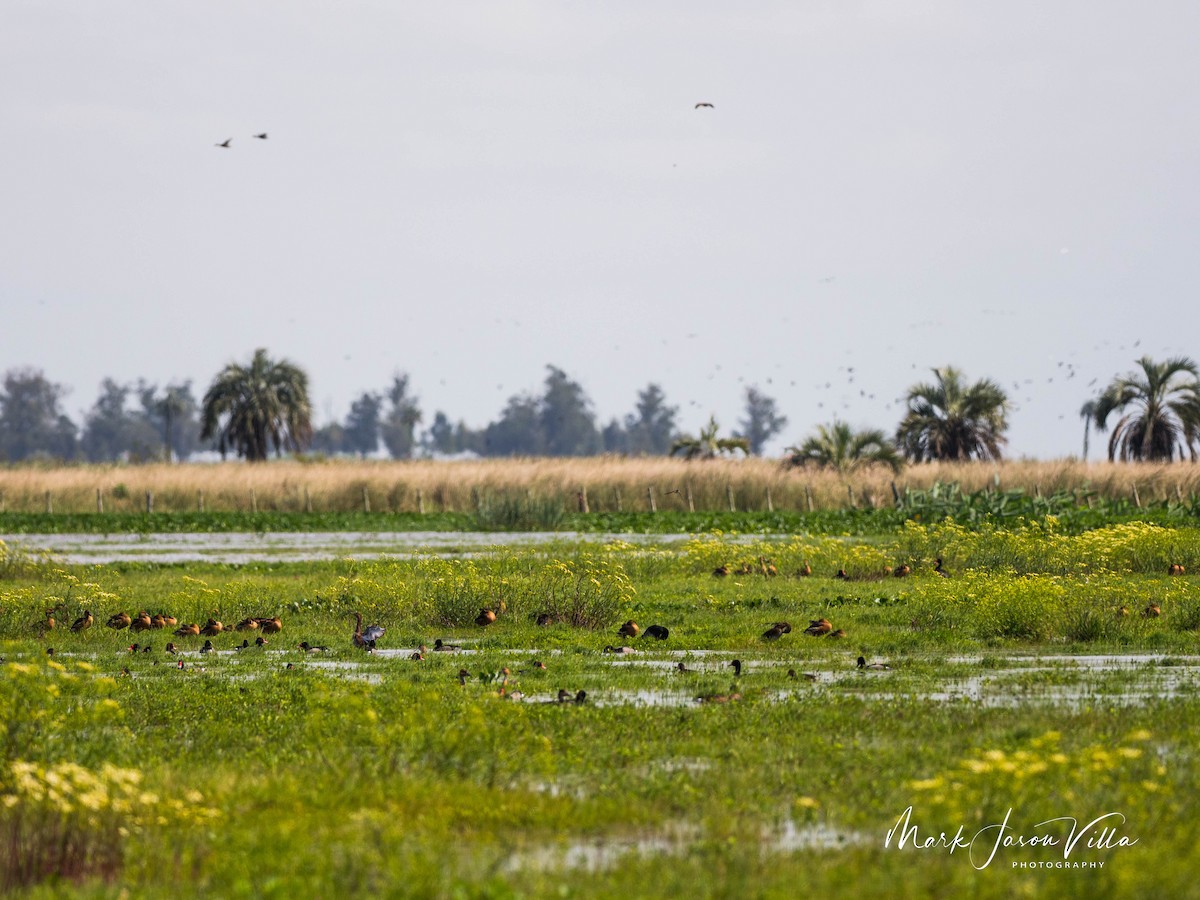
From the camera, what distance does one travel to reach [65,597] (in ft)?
71.4

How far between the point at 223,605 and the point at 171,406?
107 m

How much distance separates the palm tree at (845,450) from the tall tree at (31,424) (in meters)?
138

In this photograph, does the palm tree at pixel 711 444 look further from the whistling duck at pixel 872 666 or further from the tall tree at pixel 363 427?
the tall tree at pixel 363 427

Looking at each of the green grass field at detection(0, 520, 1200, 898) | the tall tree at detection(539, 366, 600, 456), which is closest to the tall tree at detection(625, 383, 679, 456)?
the tall tree at detection(539, 366, 600, 456)

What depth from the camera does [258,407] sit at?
76188mm

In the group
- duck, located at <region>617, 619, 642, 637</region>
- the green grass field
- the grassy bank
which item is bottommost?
the green grass field

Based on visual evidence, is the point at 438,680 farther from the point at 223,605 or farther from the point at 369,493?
the point at 369,493

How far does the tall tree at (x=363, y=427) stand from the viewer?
192125 mm

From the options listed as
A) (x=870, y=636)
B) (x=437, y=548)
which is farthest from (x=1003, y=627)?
(x=437, y=548)

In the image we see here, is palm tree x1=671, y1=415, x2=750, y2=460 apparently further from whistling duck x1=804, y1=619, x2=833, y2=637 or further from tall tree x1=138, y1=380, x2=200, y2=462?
tall tree x1=138, y1=380, x2=200, y2=462

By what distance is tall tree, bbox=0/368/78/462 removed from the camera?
17238 centimetres

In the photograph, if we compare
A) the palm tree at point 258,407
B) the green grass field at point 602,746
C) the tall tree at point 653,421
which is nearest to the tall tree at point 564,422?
the tall tree at point 653,421

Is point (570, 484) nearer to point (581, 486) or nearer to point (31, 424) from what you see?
point (581, 486)

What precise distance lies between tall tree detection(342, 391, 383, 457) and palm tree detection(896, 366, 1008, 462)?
139m
